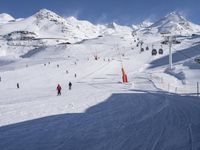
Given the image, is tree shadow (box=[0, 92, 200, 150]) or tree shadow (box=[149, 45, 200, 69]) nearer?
tree shadow (box=[0, 92, 200, 150])

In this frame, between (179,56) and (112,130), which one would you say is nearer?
(112,130)

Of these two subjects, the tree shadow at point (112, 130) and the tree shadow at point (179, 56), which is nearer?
the tree shadow at point (112, 130)

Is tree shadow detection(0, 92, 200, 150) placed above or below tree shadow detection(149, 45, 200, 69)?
below

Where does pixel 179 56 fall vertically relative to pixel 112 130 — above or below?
above

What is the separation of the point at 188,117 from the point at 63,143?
7741 millimetres

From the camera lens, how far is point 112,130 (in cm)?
1645

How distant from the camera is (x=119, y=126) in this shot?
17484mm

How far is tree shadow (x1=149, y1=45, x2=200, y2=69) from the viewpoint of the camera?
89.4m

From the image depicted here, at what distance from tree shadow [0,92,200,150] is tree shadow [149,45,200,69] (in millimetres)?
64123

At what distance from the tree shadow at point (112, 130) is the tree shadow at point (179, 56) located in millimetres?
64123

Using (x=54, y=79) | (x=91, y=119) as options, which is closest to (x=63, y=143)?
(x=91, y=119)

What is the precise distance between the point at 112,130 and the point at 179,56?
86242 mm

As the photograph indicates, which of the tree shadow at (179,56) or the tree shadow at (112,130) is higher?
the tree shadow at (179,56)

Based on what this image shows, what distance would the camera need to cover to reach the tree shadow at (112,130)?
13895mm
